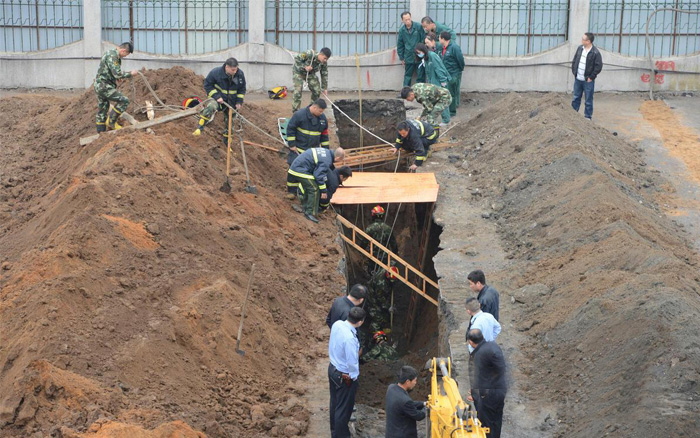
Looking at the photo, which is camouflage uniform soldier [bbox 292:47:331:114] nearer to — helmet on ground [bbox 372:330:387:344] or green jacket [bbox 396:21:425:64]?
green jacket [bbox 396:21:425:64]

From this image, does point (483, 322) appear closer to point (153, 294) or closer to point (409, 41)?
point (153, 294)

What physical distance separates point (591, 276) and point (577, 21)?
11784mm

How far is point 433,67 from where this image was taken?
1950cm

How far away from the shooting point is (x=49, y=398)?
838 cm

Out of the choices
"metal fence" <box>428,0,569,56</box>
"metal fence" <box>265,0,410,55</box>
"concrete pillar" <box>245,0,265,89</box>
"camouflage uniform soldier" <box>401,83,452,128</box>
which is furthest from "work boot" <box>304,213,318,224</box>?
"metal fence" <box>428,0,569,56</box>

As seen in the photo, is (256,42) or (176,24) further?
(176,24)

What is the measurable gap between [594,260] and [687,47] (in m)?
12.1

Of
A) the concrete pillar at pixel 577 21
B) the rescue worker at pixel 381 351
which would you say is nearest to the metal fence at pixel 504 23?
the concrete pillar at pixel 577 21

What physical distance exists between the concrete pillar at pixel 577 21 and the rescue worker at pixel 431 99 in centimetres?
495

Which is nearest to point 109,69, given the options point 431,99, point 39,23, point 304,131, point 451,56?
point 304,131

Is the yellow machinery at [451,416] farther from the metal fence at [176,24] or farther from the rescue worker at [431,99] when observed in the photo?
the metal fence at [176,24]

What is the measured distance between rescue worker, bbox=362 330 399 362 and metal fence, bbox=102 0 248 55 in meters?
9.01

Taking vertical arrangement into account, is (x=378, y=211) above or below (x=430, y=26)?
below

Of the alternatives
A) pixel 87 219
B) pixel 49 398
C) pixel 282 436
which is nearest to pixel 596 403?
pixel 282 436
